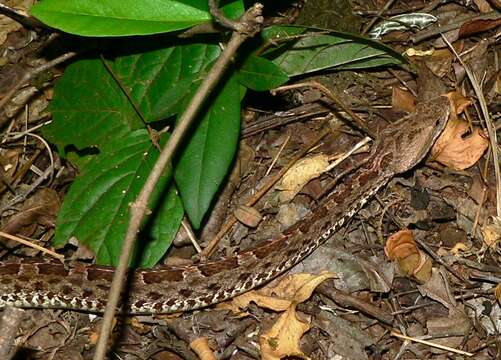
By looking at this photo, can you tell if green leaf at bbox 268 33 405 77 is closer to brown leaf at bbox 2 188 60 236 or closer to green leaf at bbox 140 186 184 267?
green leaf at bbox 140 186 184 267

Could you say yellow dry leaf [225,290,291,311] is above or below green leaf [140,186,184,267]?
below

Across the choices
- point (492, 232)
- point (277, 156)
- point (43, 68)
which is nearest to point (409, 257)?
point (492, 232)

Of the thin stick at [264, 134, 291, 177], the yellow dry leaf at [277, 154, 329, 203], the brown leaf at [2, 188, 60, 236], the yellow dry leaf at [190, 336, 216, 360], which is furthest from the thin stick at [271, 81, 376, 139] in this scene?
the brown leaf at [2, 188, 60, 236]

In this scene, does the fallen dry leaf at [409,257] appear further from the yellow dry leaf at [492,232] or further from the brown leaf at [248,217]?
the brown leaf at [248,217]

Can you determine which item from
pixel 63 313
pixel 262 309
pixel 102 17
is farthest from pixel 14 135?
pixel 262 309

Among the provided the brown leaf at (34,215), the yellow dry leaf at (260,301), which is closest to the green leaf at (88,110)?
the brown leaf at (34,215)

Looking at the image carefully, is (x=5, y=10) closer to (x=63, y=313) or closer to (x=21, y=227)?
(x=21, y=227)
